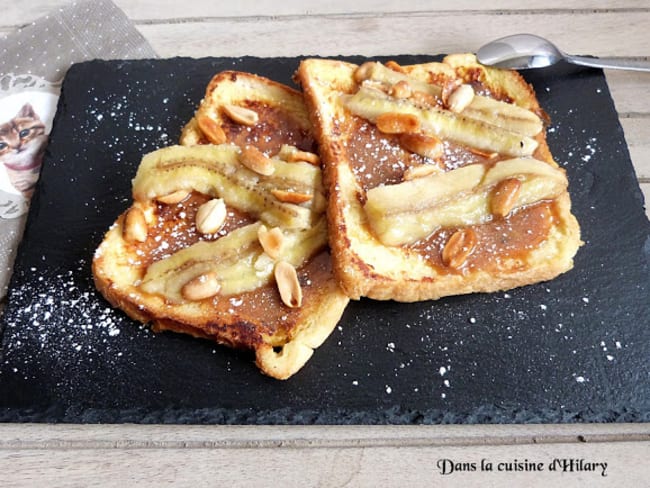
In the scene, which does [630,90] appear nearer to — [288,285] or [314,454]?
[288,285]

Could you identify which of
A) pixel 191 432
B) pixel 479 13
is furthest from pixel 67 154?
pixel 479 13

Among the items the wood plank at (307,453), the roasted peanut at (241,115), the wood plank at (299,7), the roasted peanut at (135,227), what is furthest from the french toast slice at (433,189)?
the wood plank at (299,7)

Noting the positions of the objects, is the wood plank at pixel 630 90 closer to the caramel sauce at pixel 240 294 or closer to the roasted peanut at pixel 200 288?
→ the caramel sauce at pixel 240 294

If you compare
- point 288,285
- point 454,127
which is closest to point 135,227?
point 288,285

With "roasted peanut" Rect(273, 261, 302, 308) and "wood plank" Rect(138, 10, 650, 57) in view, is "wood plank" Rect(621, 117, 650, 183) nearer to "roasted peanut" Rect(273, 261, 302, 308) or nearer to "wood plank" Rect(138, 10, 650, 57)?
"wood plank" Rect(138, 10, 650, 57)

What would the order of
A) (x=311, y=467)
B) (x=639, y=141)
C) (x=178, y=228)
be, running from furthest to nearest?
(x=639, y=141) < (x=178, y=228) < (x=311, y=467)

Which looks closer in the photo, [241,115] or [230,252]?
[230,252]

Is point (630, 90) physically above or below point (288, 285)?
above

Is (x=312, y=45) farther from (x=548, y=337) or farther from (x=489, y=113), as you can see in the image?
(x=548, y=337)
